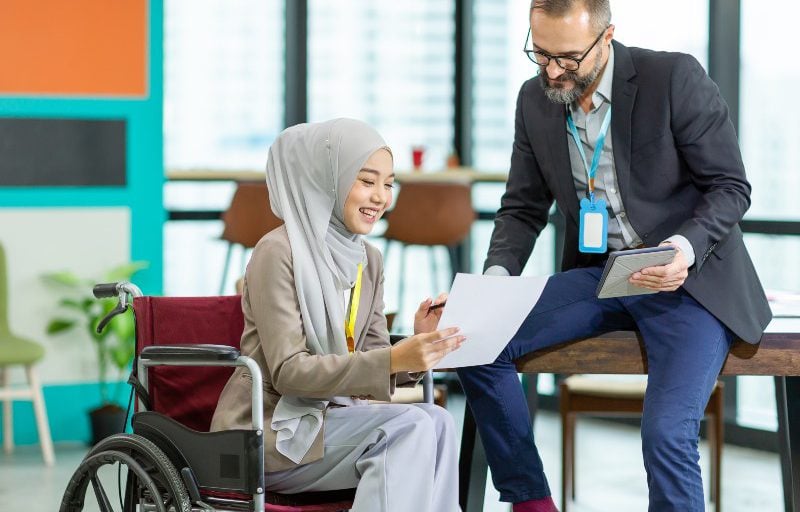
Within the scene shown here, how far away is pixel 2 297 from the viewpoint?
15.8 ft

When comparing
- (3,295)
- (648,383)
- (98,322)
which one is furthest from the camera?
(98,322)

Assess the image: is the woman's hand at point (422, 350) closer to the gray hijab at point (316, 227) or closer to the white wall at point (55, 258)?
the gray hijab at point (316, 227)

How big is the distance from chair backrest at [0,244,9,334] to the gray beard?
285cm

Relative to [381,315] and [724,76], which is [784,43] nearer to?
[724,76]

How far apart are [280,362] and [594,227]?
824 mm

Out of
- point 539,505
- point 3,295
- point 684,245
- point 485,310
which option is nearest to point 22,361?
point 3,295

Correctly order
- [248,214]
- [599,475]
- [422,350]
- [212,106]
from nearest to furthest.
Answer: [422,350]
[599,475]
[248,214]
[212,106]

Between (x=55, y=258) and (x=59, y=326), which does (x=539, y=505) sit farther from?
(x=55, y=258)

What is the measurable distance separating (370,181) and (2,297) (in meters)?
2.86

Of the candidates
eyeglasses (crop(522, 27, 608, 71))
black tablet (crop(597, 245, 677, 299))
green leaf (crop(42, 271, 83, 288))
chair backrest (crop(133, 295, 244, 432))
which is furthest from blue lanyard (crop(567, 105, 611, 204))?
green leaf (crop(42, 271, 83, 288))

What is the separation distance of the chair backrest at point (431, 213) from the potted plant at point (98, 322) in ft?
4.31

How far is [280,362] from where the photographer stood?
2.27 m

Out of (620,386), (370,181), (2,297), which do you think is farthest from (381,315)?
(2,297)

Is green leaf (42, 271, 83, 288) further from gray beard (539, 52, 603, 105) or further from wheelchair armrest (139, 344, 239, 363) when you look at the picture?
gray beard (539, 52, 603, 105)
